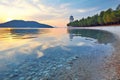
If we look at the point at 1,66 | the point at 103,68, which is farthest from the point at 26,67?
the point at 103,68

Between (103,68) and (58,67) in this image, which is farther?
(58,67)

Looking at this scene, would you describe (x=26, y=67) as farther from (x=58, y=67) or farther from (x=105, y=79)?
(x=105, y=79)

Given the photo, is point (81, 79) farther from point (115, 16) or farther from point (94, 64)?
point (115, 16)

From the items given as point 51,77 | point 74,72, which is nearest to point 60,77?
→ point 51,77

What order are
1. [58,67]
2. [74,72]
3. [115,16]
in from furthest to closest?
1. [115,16]
2. [58,67]
3. [74,72]

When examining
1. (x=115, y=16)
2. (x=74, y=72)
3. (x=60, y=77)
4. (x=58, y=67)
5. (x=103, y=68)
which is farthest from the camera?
(x=115, y=16)

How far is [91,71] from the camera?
365 inches

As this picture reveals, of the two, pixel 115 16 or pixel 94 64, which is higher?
pixel 115 16

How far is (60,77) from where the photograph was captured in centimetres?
852

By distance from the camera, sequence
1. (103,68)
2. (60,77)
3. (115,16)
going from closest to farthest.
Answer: (60,77)
(103,68)
(115,16)

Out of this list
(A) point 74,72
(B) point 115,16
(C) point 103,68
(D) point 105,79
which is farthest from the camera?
(B) point 115,16

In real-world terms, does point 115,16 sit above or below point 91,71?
above

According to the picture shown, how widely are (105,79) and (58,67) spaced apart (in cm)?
362

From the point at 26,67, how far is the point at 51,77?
282 centimetres
